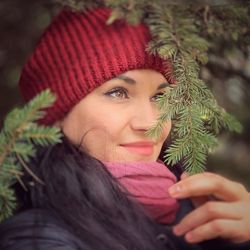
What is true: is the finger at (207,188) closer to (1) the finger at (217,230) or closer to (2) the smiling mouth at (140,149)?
(1) the finger at (217,230)

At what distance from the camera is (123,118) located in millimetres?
1509

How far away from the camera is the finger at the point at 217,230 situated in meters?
1.34

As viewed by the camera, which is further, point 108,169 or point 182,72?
point 108,169

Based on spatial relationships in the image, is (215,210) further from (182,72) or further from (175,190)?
(182,72)

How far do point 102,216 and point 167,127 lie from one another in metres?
0.35

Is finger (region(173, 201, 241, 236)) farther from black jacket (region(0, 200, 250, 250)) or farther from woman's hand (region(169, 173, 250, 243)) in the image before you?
black jacket (region(0, 200, 250, 250))

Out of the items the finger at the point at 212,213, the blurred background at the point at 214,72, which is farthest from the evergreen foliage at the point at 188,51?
the blurred background at the point at 214,72

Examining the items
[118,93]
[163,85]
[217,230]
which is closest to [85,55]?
[118,93]

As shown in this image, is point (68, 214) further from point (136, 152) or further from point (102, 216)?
point (136, 152)

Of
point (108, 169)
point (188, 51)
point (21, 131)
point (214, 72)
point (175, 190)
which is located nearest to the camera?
point (21, 131)

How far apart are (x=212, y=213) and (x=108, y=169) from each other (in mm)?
374

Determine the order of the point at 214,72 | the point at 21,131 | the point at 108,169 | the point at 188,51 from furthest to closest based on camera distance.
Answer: the point at 214,72
the point at 108,169
the point at 188,51
the point at 21,131

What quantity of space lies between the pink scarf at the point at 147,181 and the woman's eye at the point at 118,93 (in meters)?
0.22

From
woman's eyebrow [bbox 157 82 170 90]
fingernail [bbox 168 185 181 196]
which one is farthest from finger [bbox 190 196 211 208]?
woman's eyebrow [bbox 157 82 170 90]
